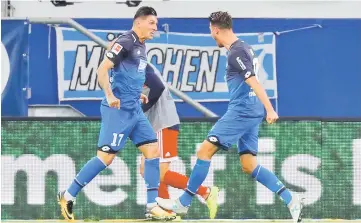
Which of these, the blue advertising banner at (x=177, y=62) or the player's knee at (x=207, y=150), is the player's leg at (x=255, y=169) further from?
the blue advertising banner at (x=177, y=62)

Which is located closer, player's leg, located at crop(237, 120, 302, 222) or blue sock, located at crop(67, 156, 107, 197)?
player's leg, located at crop(237, 120, 302, 222)

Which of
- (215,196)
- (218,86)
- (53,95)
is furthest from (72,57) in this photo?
(215,196)

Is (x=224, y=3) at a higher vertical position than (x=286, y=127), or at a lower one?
higher

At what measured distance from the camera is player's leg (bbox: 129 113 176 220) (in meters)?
13.2

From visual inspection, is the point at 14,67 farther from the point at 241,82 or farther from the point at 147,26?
the point at 241,82

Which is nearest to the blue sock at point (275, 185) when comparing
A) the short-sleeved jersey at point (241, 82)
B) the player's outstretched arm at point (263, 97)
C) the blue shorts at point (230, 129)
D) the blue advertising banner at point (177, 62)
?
the blue shorts at point (230, 129)

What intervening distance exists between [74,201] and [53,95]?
18.8ft

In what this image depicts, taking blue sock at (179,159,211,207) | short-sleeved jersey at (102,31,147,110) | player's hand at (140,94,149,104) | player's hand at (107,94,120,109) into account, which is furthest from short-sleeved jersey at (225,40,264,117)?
player's hand at (140,94,149,104)

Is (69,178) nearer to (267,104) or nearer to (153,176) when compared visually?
(153,176)

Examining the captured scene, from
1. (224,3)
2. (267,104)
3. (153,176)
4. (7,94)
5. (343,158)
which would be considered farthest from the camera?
(224,3)

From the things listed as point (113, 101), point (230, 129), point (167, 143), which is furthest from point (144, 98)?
point (230, 129)

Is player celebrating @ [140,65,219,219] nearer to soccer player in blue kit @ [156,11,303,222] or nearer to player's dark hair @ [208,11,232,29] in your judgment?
soccer player in blue kit @ [156,11,303,222]

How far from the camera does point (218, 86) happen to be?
19312mm

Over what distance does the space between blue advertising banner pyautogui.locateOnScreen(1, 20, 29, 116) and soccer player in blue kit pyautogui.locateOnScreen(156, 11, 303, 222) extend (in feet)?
19.9
